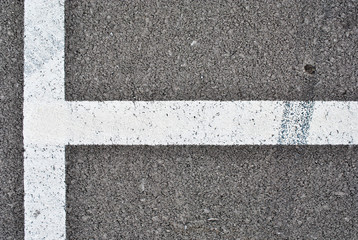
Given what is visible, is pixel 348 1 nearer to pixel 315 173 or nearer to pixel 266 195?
pixel 315 173

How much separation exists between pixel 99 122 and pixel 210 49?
0.84 m

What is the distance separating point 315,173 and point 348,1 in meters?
1.12

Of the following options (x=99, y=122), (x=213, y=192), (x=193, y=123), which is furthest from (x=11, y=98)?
(x=213, y=192)

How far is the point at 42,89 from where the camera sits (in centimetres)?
Answer: 210

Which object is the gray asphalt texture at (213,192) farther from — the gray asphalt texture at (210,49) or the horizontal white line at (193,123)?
the gray asphalt texture at (210,49)

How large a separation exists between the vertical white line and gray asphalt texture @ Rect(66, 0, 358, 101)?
0.26 feet

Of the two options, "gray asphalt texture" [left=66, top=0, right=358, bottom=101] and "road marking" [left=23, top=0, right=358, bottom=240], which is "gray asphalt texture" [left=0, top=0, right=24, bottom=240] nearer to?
"road marking" [left=23, top=0, right=358, bottom=240]

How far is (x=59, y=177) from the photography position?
7.04ft

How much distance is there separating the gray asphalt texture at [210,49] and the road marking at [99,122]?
2.8 inches

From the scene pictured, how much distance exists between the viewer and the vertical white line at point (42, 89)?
6.88 ft

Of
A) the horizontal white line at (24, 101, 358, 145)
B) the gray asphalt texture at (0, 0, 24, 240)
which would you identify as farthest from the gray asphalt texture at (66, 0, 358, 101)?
the gray asphalt texture at (0, 0, 24, 240)

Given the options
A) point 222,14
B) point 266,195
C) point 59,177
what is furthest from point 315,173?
point 59,177

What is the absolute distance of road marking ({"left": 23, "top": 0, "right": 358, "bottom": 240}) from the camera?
210 centimetres

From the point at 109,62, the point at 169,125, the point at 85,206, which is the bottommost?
the point at 85,206
